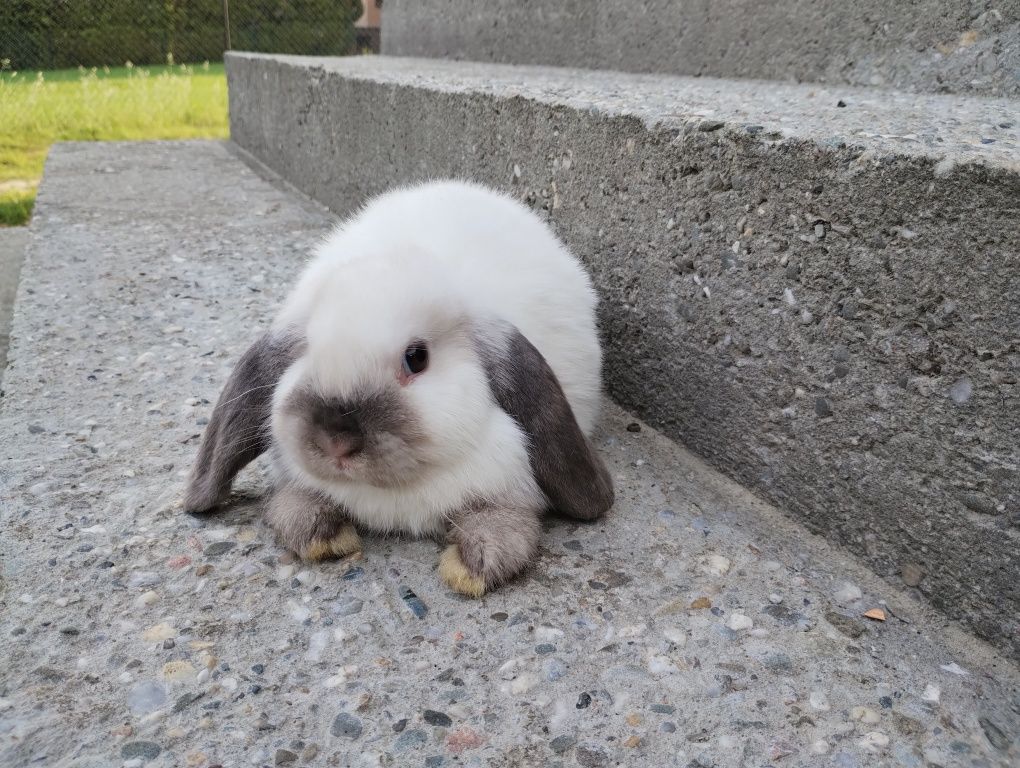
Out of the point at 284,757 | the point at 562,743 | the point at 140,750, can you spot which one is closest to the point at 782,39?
the point at 562,743

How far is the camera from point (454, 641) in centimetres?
182

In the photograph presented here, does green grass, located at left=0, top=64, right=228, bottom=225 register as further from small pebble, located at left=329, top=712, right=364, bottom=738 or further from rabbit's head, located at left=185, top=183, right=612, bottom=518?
small pebble, located at left=329, top=712, right=364, bottom=738

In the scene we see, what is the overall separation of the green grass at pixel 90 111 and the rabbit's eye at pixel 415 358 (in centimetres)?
678

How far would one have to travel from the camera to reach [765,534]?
2.19 m

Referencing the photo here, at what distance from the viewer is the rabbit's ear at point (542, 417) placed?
2.00 m

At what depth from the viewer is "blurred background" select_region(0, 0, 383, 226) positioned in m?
8.85

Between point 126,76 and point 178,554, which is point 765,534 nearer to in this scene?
point 178,554

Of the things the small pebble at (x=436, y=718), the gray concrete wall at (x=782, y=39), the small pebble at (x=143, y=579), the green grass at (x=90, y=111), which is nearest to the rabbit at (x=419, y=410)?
the small pebble at (x=143, y=579)

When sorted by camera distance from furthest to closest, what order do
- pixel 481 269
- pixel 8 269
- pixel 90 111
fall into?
1. pixel 90 111
2. pixel 8 269
3. pixel 481 269

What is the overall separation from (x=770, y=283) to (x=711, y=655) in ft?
2.92

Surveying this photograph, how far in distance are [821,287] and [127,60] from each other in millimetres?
12667

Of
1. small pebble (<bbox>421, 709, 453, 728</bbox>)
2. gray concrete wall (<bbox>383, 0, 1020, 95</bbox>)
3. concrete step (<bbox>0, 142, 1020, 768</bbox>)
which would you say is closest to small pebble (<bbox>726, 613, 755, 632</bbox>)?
concrete step (<bbox>0, 142, 1020, 768</bbox>)

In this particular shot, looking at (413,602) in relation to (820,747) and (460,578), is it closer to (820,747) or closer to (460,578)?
(460,578)

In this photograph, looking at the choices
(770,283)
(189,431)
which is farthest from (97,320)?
(770,283)
